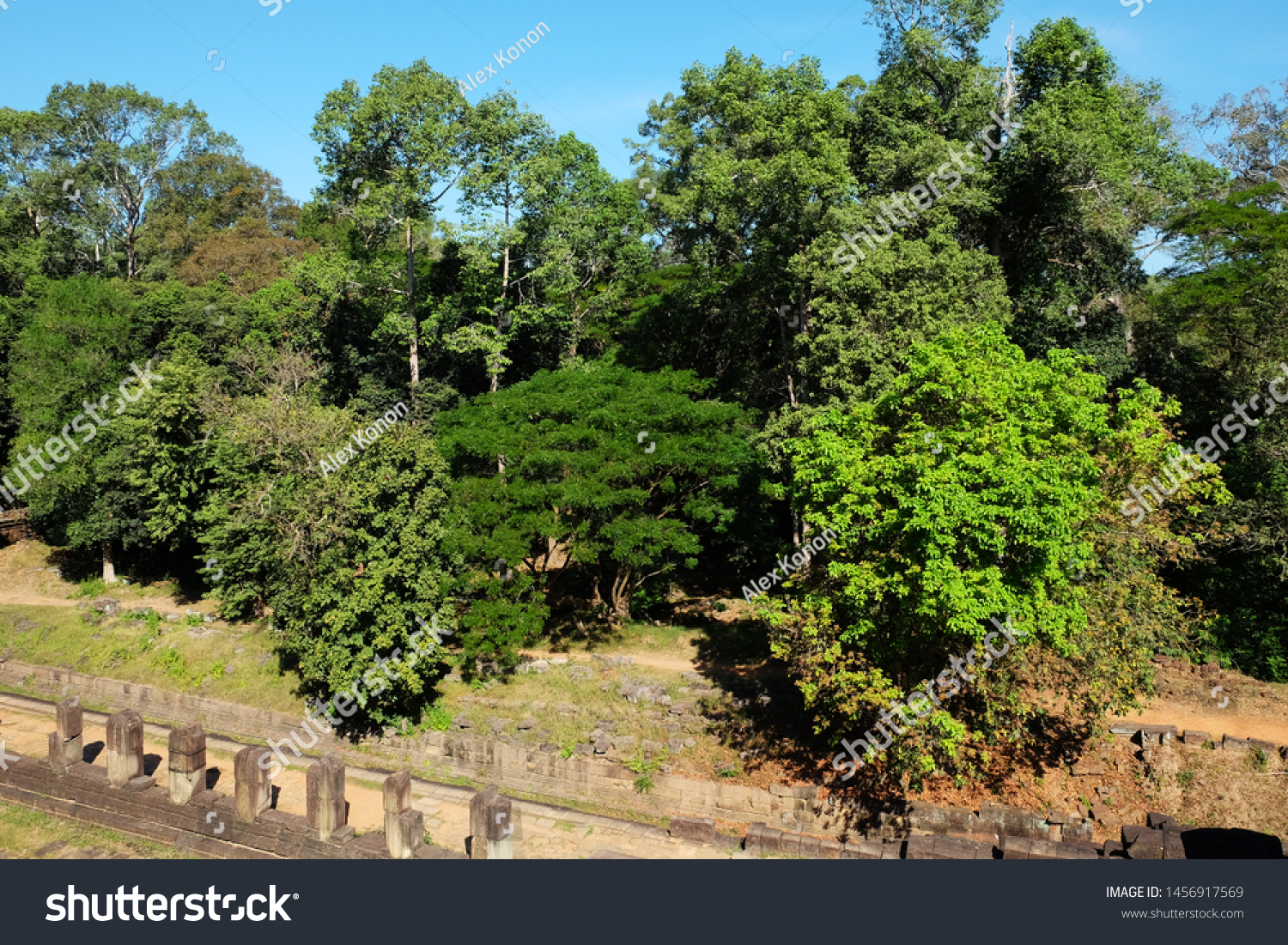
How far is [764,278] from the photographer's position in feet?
80.8

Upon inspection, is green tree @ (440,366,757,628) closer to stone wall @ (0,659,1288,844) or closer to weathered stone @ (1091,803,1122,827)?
stone wall @ (0,659,1288,844)

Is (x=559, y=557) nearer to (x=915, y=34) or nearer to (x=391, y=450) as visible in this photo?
(x=391, y=450)

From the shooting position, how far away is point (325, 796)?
44.3 feet

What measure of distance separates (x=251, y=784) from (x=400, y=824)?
291 centimetres

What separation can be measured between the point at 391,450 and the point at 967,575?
1304cm

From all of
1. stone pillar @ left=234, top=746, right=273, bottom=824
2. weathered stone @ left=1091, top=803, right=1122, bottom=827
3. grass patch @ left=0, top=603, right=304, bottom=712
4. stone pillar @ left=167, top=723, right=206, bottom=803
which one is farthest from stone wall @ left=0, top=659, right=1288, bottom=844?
stone pillar @ left=234, top=746, right=273, bottom=824

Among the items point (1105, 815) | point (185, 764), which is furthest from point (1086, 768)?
point (185, 764)

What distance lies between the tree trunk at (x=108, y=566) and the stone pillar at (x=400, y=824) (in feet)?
67.1

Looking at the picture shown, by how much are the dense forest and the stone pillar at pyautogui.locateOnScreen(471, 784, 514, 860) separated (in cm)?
601

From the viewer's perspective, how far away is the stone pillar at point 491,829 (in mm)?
12750

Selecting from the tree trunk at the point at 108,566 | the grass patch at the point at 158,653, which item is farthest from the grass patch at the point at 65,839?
the tree trunk at the point at 108,566

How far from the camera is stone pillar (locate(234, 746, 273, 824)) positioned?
551 inches

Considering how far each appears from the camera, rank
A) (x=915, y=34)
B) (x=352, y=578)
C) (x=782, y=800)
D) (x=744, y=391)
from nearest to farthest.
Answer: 1. (x=782, y=800)
2. (x=352, y=578)
3. (x=915, y=34)
4. (x=744, y=391)
